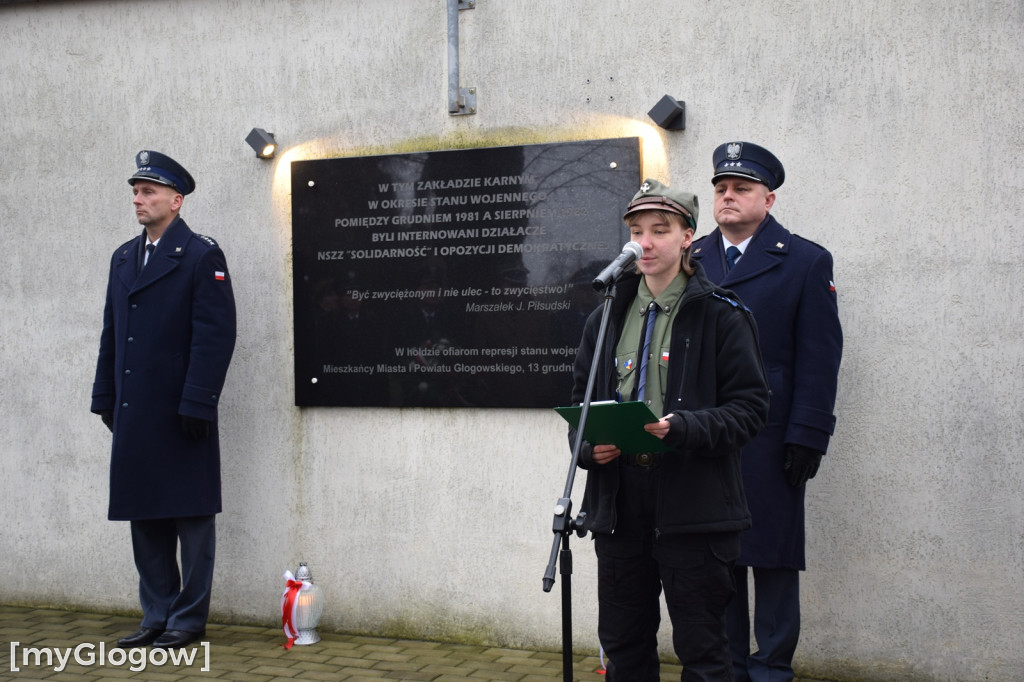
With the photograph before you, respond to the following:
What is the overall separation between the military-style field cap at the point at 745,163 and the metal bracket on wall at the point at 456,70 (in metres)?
1.54

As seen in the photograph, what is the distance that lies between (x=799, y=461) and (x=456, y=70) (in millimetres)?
2524

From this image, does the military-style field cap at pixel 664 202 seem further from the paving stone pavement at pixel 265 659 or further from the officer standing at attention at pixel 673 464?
the paving stone pavement at pixel 265 659

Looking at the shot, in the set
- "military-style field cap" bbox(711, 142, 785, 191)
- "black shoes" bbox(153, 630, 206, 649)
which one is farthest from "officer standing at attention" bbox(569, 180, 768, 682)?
"black shoes" bbox(153, 630, 206, 649)

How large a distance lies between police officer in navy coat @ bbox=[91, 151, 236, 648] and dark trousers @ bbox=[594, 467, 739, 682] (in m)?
2.64

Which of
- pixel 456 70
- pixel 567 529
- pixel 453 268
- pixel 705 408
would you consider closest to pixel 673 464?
pixel 705 408

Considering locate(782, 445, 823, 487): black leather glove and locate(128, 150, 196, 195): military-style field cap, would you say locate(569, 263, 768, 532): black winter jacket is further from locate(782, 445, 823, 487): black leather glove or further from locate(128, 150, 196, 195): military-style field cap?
locate(128, 150, 196, 195): military-style field cap

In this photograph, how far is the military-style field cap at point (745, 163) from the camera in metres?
4.37

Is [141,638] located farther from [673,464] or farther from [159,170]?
[673,464]

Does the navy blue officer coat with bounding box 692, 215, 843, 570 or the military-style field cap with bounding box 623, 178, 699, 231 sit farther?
the navy blue officer coat with bounding box 692, 215, 843, 570

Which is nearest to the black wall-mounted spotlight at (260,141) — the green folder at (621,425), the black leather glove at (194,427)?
the black leather glove at (194,427)

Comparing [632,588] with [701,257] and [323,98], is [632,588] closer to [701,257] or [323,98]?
[701,257]

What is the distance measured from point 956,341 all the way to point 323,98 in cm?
321

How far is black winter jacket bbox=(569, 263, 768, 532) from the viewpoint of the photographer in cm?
335

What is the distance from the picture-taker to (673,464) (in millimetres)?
3389
